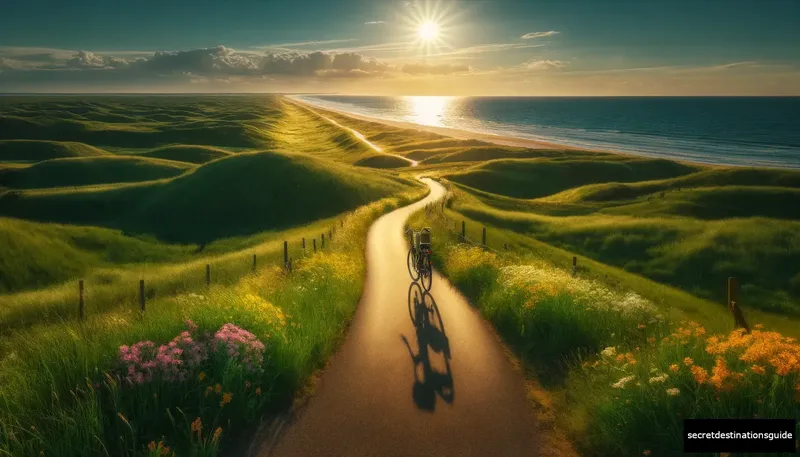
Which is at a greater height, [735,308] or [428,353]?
[735,308]

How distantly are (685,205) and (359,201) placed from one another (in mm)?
41490

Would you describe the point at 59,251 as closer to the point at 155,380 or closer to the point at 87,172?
the point at 155,380

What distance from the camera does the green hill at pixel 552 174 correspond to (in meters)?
89.8

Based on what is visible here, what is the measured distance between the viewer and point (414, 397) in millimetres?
11320

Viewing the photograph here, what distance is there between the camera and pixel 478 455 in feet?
29.8

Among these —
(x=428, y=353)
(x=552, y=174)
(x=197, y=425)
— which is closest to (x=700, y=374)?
(x=428, y=353)

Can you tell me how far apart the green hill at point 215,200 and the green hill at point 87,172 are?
17.2 m

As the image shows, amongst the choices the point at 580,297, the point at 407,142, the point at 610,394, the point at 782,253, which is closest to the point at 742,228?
the point at 782,253

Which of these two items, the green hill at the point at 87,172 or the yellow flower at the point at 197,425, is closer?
the yellow flower at the point at 197,425

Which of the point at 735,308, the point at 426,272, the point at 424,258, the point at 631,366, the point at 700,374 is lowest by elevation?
the point at 426,272

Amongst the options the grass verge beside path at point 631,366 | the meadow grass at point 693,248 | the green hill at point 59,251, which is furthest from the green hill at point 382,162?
the grass verge beside path at point 631,366

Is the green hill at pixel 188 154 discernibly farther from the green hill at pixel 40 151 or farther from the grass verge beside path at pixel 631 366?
the grass verge beside path at pixel 631 366

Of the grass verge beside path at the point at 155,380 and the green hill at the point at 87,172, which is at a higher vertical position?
the grass verge beside path at the point at 155,380

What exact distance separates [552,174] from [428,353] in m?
87.3
